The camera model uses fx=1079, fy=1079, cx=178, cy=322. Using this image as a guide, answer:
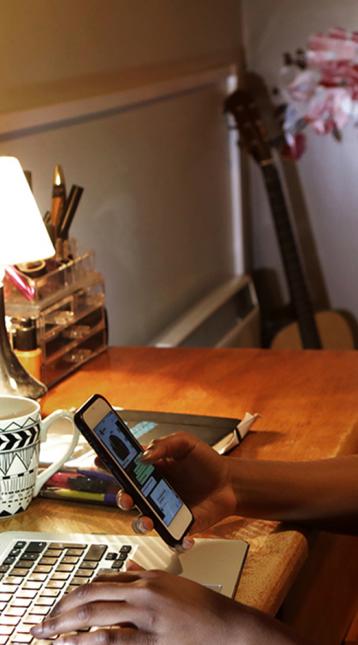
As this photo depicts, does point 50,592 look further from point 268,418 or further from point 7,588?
point 268,418

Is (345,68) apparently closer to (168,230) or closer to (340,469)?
(168,230)

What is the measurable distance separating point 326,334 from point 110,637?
8.03ft

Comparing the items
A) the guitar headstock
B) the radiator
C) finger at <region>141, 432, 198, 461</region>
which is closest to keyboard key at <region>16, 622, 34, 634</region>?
finger at <region>141, 432, 198, 461</region>

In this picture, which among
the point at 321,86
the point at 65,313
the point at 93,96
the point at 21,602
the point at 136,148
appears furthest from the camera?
the point at 321,86

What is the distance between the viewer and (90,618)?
867 millimetres

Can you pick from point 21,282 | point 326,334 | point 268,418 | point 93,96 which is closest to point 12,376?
point 21,282

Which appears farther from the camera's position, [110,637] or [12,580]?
[12,580]

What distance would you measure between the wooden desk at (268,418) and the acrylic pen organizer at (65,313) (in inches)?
1.1

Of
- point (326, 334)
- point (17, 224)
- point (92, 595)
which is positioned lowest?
point (326, 334)

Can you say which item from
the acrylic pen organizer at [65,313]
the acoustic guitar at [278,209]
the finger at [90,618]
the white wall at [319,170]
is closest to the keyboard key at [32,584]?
the finger at [90,618]

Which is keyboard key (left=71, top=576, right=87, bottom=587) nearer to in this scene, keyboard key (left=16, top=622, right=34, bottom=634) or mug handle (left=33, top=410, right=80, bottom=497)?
keyboard key (left=16, top=622, right=34, bottom=634)

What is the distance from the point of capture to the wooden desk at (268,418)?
1.12 m

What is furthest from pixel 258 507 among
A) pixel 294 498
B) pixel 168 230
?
pixel 168 230

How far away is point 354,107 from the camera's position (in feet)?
10.5
